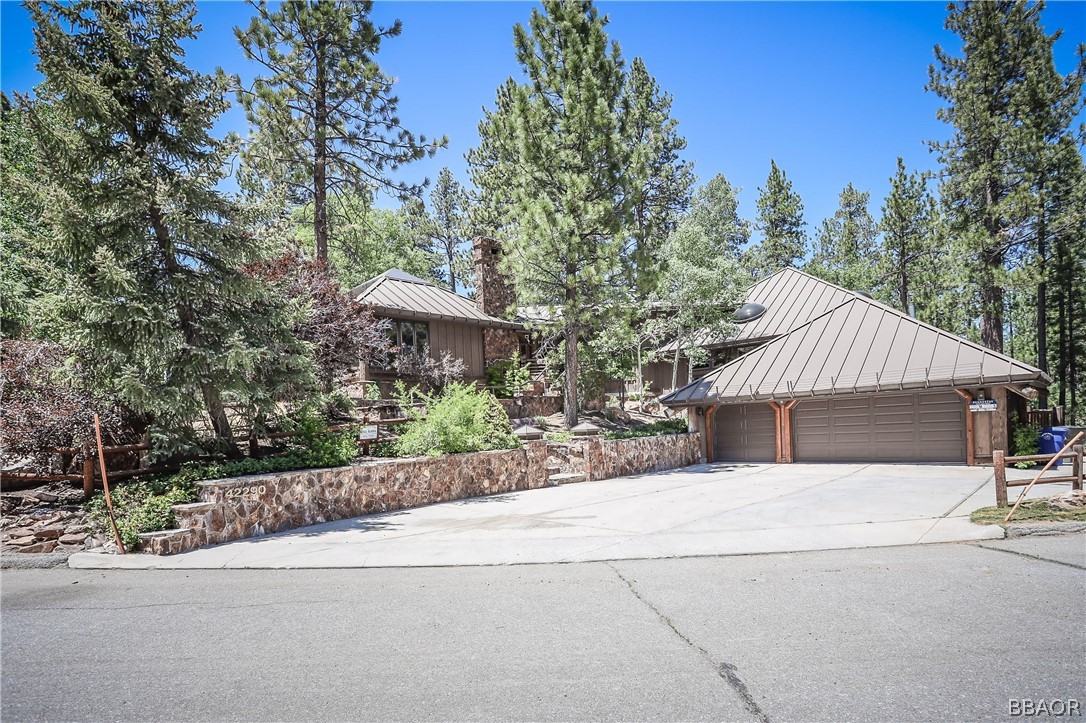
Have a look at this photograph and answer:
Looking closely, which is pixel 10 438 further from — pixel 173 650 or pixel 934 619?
pixel 934 619

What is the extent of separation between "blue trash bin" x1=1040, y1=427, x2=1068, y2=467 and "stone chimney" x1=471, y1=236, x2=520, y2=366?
16.7 m

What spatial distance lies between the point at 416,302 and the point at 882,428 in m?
15.7

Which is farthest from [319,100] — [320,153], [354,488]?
[354,488]

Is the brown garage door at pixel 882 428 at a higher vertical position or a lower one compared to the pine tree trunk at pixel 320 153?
lower

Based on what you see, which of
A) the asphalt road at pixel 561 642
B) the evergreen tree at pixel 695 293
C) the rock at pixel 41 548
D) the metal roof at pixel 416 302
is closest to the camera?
the asphalt road at pixel 561 642

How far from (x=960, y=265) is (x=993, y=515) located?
1883 cm

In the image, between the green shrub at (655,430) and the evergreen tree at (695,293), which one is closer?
the green shrub at (655,430)

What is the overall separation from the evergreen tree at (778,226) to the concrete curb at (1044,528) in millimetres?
35778

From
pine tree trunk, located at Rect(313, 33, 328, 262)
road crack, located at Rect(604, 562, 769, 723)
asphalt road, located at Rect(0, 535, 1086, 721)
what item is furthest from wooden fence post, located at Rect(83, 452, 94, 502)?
pine tree trunk, located at Rect(313, 33, 328, 262)

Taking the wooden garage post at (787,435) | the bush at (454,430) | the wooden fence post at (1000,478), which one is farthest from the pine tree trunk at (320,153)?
the wooden fence post at (1000,478)

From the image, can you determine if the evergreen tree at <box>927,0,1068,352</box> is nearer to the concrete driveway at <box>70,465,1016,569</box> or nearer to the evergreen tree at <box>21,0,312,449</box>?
the concrete driveway at <box>70,465,1016,569</box>

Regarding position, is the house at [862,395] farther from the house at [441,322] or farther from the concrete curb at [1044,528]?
the concrete curb at [1044,528]

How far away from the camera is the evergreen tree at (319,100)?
17188 mm

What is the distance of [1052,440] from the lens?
1616 centimetres
